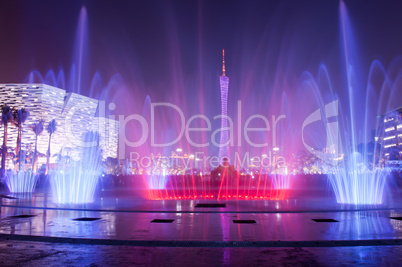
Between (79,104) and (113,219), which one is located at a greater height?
(79,104)

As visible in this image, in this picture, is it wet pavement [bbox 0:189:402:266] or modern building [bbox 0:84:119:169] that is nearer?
wet pavement [bbox 0:189:402:266]

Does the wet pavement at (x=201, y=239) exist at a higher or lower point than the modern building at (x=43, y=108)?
lower

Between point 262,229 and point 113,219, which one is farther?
point 113,219

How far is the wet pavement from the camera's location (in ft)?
28.3

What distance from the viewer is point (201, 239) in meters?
10.7

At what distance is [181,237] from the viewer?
10984 millimetres

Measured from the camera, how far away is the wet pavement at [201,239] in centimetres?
862

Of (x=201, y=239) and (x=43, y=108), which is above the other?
(x=43, y=108)

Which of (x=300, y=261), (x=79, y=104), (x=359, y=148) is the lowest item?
(x=300, y=261)

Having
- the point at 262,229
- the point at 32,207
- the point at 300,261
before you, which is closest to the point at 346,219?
the point at 262,229

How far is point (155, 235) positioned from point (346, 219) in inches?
314

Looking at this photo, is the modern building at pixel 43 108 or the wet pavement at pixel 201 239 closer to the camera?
the wet pavement at pixel 201 239

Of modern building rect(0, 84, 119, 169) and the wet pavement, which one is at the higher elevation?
modern building rect(0, 84, 119, 169)

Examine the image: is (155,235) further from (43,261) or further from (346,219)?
Result: (346,219)
